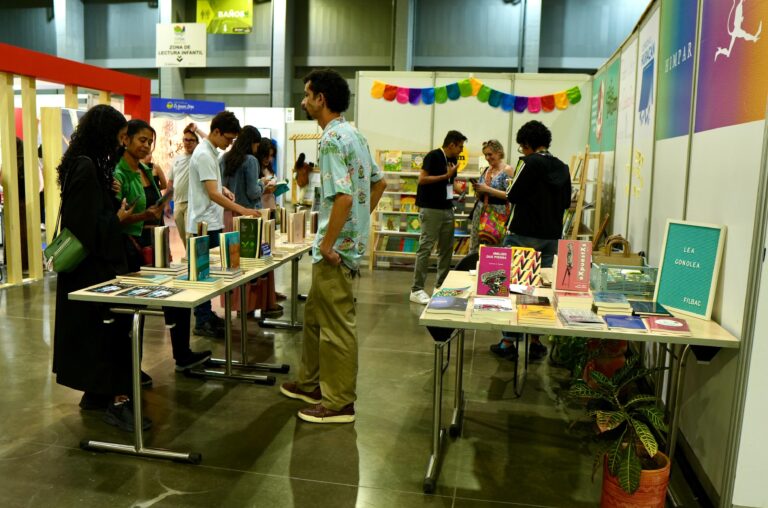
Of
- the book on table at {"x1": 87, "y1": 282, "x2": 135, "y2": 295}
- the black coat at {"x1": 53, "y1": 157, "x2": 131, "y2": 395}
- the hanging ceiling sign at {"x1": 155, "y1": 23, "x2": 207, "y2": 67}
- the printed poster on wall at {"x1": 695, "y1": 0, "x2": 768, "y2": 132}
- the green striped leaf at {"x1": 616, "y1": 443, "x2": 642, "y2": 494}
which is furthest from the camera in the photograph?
the hanging ceiling sign at {"x1": 155, "y1": 23, "x2": 207, "y2": 67}

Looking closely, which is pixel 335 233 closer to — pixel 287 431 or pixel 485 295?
pixel 485 295

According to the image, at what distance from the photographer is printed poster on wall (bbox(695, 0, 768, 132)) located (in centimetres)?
244

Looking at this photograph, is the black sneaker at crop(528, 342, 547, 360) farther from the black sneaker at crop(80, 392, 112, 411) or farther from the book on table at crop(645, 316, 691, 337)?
the black sneaker at crop(80, 392, 112, 411)

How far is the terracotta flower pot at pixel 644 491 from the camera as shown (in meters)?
2.40

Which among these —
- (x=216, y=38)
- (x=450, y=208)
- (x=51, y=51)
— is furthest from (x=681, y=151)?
(x=51, y=51)

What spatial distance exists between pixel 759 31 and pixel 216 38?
584 inches

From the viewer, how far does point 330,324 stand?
334 centimetres

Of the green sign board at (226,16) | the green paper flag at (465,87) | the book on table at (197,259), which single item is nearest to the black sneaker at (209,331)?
the book on table at (197,259)

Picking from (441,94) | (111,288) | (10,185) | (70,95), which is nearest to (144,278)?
(111,288)

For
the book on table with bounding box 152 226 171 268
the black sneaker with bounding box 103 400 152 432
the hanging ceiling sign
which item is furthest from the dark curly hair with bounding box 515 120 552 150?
the hanging ceiling sign

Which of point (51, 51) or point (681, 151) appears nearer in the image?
point (681, 151)

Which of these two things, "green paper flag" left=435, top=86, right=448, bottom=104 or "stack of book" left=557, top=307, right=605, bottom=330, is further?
"green paper flag" left=435, top=86, right=448, bottom=104

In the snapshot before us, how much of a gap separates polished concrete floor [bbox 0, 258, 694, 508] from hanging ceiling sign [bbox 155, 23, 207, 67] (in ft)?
34.4

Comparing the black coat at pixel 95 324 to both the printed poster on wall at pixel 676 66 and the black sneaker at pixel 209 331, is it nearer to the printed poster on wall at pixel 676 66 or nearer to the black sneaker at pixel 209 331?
the black sneaker at pixel 209 331
